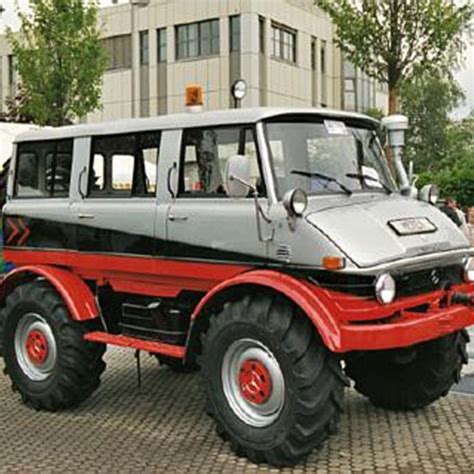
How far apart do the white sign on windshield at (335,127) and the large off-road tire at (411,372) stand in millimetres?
1617

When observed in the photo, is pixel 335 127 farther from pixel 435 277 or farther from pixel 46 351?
pixel 46 351

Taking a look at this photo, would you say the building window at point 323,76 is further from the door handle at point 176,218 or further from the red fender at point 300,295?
the red fender at point 300,295

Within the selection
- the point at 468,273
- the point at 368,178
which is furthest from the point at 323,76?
the point at 468,273

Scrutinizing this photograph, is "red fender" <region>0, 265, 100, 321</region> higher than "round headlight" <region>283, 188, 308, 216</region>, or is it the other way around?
"round headlight" <region>283, 188, 308, 216</region>

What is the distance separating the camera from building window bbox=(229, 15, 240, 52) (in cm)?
4691

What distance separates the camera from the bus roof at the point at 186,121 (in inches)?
250

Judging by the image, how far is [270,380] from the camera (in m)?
6.04

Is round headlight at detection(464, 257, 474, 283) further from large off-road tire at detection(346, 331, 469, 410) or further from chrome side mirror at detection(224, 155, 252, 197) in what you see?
chrome side mirror at detection(224, 155, 252, 197)

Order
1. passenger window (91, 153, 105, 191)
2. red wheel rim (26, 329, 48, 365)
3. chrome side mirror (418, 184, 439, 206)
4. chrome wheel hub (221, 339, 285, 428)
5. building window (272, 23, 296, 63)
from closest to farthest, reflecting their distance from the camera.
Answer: chrome wheel hub (221, 339, 285, 428) → chrome side mirror (418, 184, 439, 206) → passenger window (91, 153, 105, 191) → red wheel rim (26, 329, 48, 365) → building window (272, 23, 296, 63)

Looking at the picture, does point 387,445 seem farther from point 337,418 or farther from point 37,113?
point 37,113

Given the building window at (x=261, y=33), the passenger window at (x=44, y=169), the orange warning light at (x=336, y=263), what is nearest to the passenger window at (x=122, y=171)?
the passenger window at (x=44, y=169)

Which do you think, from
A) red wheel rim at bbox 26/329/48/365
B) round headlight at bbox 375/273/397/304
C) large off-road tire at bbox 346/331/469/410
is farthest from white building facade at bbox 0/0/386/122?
round headlight at bbox 375/273/397/304

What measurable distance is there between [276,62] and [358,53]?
29494 mm

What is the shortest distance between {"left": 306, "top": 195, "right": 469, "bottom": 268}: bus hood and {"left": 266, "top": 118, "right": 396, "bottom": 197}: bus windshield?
0.94 feet
